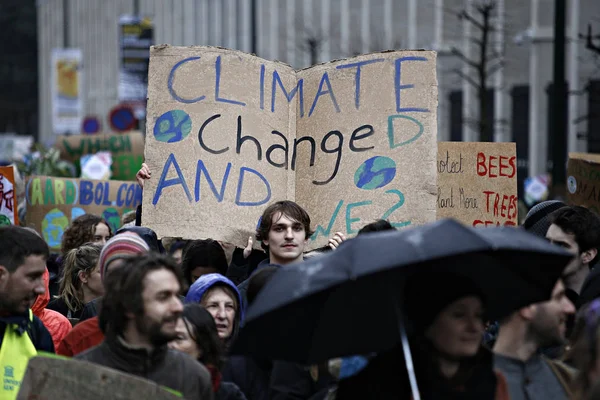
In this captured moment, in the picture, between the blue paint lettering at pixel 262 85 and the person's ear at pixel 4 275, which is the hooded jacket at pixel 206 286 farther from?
the blue paint lettering at pixel 262 85

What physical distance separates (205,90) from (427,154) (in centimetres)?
130

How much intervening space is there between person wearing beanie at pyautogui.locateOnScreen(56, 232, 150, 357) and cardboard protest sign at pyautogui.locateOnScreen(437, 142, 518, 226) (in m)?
3.24

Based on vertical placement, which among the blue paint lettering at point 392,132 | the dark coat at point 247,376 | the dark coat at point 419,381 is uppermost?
the blue paint lettering at point 392,132

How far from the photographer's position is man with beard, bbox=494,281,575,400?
3.99 meters

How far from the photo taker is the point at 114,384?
3756mm

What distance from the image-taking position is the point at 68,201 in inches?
431

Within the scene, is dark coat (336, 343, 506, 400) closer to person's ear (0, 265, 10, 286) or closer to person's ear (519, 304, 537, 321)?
person's ear (519, 304, 537, 321)

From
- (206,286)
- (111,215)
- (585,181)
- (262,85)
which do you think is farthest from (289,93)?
(111,215)

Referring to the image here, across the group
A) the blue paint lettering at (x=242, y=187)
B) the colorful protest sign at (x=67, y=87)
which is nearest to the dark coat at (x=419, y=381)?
the blue paint lettering at (x=242, y=187)

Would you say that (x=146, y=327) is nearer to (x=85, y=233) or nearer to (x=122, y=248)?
(x=122, y=248)

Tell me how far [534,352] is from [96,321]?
5.85ft

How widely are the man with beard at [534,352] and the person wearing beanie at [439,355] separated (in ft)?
0.78

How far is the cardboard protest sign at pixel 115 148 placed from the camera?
14750mm

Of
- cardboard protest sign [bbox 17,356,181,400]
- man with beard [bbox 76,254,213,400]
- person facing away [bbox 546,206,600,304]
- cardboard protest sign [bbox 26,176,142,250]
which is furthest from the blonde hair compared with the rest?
cardboard protest sign [bbox 26,176,142,250]
